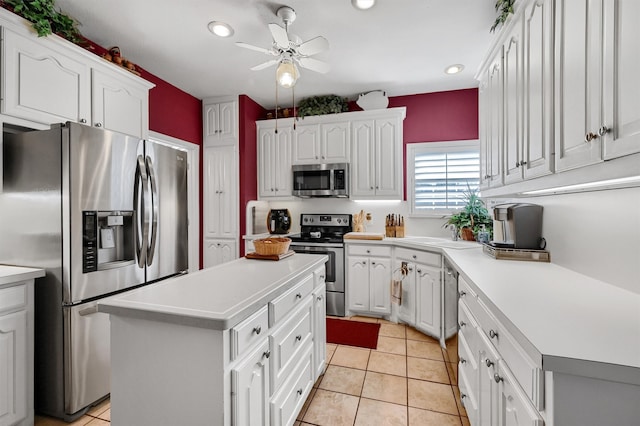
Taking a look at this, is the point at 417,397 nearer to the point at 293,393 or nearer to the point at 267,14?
the point at 293,393

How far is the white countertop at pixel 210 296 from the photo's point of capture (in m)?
1.05

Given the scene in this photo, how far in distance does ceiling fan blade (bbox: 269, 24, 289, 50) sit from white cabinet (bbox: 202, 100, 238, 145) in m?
1.80

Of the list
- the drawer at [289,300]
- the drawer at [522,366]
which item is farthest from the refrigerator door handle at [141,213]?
the drawer at [522,366]

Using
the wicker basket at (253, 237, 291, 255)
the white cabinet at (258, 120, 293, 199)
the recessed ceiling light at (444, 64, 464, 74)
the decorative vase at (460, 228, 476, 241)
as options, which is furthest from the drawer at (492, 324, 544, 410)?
the white cabinet at (258, 120, 293, 199)

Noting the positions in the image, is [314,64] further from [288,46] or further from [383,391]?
[383,391]

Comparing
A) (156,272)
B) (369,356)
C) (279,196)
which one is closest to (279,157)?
(279,196)

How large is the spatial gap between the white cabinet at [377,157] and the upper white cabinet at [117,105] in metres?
2.32

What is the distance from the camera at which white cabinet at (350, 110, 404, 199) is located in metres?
3.60

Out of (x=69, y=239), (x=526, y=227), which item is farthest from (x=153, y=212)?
(x=526, y=227)

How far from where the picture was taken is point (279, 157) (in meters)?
4.05

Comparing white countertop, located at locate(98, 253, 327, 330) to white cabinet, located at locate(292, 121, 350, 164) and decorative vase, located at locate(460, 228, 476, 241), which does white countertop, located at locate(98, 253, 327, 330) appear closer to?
decorative vase, located at locate(460, 228, 476, 241)

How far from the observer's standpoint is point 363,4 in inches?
82.7

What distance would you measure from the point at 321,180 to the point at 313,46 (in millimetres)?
1840

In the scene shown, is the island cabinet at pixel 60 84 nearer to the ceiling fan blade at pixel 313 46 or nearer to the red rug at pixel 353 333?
the ceiling fan blade at pixel 313 46
